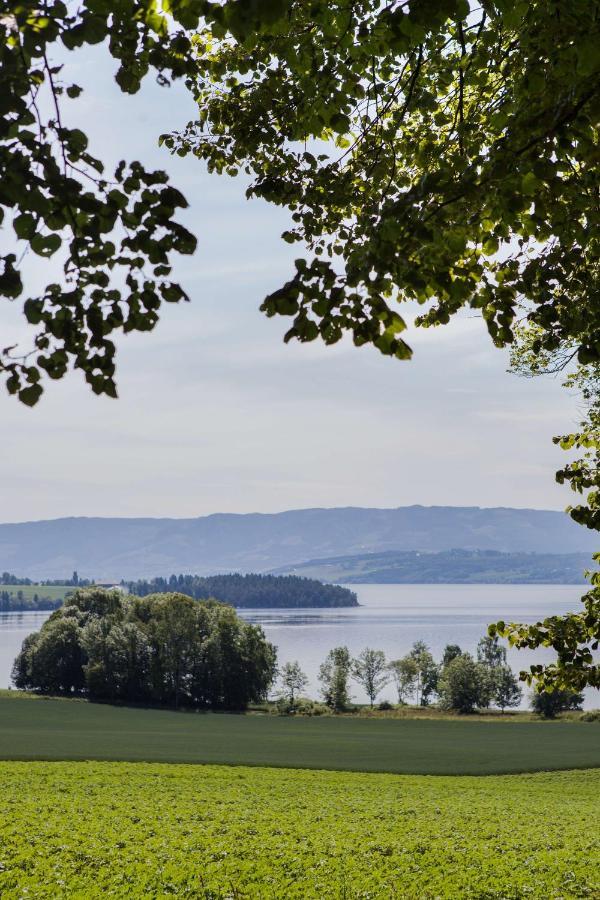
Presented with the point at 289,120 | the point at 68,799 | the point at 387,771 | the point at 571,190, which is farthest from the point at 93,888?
the point at 387,771

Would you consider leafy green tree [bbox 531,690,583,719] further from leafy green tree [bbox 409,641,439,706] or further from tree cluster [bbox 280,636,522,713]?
leafy green tree [bbox 409,641,439,706]

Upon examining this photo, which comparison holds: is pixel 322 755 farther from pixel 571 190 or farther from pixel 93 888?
pixel 571 190

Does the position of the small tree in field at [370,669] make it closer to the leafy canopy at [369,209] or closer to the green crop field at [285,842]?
the green crop field at [285,842]

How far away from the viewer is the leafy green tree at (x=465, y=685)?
68.2 metres

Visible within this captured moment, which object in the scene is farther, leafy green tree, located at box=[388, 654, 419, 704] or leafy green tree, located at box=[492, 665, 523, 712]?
leafy green tree, located at box=[388, 654, 419, 704]

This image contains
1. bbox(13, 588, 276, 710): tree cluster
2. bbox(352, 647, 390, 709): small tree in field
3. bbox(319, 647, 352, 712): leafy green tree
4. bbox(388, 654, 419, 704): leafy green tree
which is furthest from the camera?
bbox(388, 654, 419, 704): leafy green tree

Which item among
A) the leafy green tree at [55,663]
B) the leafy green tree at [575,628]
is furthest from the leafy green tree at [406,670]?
the leafy green tree at [575,628]

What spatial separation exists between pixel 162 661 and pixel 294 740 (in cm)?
2628

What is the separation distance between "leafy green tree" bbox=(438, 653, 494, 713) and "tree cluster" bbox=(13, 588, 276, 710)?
50.0 feet

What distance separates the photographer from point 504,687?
248ft

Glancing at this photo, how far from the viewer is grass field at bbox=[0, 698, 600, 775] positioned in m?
34.6

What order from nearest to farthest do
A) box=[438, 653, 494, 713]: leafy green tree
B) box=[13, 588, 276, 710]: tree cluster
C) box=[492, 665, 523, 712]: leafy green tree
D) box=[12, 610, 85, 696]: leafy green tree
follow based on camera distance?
box=[13, 588, 276, 710]: tree cluster, box=[438, 653, 494, 713]: leafy green tree, box=[12, 610, 85, 696]: leafy green tree, box=[492, 665, 523, 712]: leafy green tree

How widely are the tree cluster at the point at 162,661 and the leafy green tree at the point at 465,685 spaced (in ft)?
50.0

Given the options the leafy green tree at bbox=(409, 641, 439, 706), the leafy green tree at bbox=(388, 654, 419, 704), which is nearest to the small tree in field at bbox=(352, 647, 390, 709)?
the leafy green tree at bbox=(388, 654, 419, 704)
